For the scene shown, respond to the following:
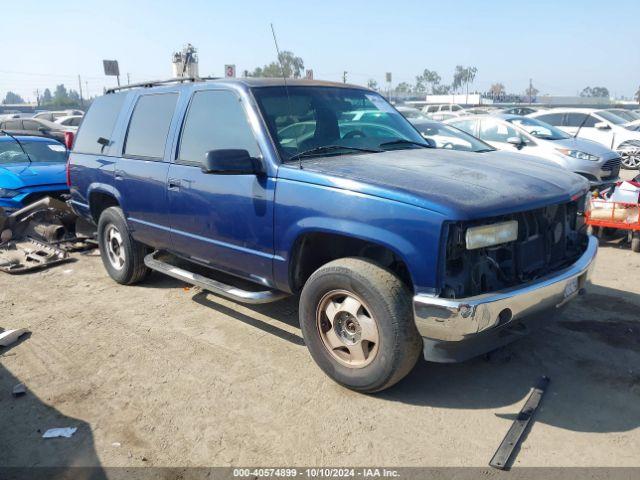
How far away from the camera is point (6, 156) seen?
320 inches

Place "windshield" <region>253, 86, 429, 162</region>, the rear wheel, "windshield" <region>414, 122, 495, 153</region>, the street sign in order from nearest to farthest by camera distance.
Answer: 1. "windshield" <region>253, 86, 429, 162</region>
2. "windshield" <region>414, 122, 495, 153</region>
3. the rear wheel
4. the street sign

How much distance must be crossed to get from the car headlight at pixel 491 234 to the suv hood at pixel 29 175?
6.84 metres

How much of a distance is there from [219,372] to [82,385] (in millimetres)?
936

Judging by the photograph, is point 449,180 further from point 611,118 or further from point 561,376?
point 611,118

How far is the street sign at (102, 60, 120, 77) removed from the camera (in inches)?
665

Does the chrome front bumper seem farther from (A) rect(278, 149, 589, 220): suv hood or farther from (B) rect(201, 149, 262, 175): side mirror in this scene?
(B) rect(201, 149, 262, 175): side mirror

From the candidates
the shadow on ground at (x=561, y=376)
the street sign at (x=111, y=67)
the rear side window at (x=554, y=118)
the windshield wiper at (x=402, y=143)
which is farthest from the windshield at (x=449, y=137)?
the street sign at (x=111, y=67)

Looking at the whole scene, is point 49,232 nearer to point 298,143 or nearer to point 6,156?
point 6,156

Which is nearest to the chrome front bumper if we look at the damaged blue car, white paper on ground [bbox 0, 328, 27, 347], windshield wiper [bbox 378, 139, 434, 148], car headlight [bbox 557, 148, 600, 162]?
windshield wiper [bbox 378, 139, 434, 148]

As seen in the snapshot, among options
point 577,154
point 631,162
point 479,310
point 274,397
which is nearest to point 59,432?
point 274,397

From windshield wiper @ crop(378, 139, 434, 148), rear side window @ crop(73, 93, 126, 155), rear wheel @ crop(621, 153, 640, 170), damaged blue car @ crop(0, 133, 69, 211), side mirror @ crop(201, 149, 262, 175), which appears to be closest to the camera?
side mirror @ crop(201, 149, 262, 175)

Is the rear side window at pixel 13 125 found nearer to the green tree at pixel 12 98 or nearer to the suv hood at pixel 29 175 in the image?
the suv hood at pixel 29 175

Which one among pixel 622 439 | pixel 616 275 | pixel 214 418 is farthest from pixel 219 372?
pixel 616 275

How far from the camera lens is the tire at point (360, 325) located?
10.0 feet
